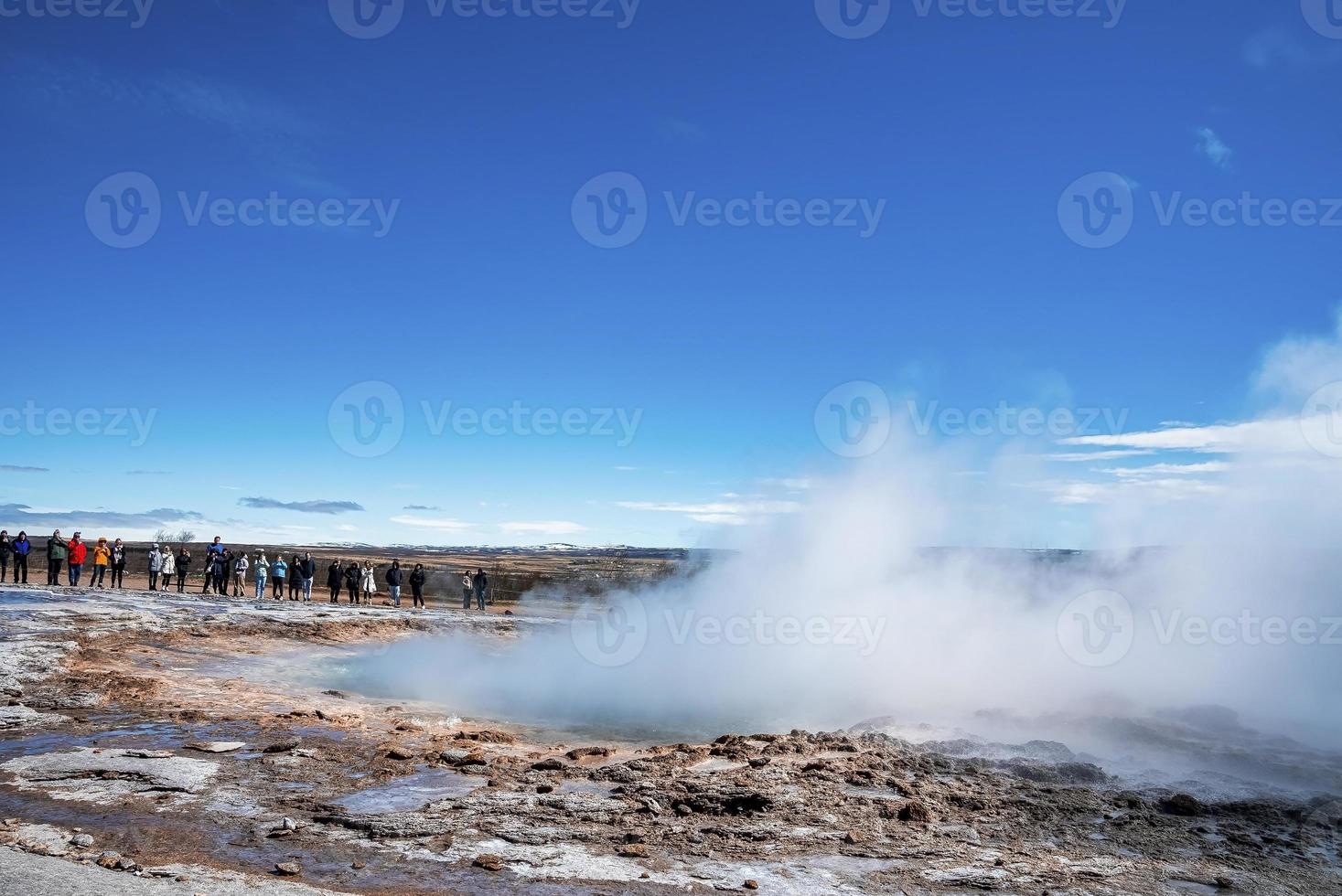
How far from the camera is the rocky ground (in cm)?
561

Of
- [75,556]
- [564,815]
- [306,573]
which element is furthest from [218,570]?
[564,815]

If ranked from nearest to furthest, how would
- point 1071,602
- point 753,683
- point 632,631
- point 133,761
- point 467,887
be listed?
point 467,887, point 133,761, point 753,683, point 1071,602, point 632,631

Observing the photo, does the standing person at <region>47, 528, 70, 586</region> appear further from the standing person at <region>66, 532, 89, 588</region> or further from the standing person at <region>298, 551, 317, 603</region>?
the standing person at <region>298, 551, 317, 603</region>

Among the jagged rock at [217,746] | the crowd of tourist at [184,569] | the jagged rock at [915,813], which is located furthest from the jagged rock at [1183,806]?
the crowd of tourist at [184,569]

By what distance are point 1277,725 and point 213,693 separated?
15888 mm

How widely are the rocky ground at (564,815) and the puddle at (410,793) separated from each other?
33 mm

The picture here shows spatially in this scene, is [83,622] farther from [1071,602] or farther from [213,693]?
[1071,602]

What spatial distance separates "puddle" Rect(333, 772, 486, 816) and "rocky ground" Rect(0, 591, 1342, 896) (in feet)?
0.11

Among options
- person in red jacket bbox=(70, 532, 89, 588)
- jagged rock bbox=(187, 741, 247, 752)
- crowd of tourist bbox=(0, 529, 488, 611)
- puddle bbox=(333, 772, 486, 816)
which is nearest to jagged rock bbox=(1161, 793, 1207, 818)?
puddle bbox=(333, 772, 486, 816)

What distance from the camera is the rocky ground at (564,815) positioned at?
18.4ft

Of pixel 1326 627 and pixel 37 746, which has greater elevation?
pixel 1326 627

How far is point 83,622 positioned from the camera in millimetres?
16984

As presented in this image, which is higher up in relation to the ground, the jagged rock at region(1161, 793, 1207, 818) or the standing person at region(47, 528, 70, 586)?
the standing person at region(47, 528, 70, 586)

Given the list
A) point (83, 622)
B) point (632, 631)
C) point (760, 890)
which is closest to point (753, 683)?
point (632, 631)
